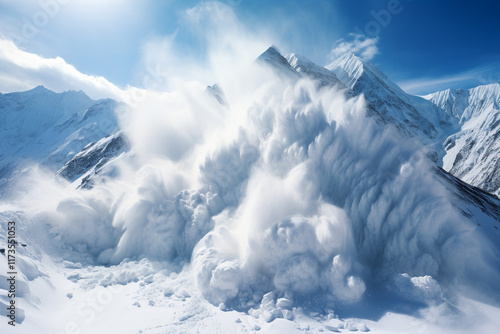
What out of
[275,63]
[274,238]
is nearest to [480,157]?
[275,63]

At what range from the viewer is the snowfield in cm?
1334

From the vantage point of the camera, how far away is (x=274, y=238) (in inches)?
619

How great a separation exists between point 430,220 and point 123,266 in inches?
805

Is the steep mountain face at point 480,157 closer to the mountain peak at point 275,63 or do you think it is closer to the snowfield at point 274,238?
the mountain peak at point 275,63

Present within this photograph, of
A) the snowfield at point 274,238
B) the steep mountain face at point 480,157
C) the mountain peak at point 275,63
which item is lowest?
the snowfield at point 274,238

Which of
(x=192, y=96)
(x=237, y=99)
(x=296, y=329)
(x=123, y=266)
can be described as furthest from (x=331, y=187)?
(x=192, y=96)

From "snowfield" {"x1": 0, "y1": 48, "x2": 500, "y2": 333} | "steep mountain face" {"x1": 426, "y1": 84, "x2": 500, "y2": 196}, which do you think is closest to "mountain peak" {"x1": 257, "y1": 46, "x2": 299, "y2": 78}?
"snowfield" {"x1": 0, "y1": 48, "x2": 500, "y2": 333}

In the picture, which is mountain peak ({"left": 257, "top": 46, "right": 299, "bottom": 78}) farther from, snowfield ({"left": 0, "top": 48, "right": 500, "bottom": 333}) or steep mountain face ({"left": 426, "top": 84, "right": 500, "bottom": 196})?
steep mountain face ({"left": 426, "top": 84, "right": 500, "bottom": 196})

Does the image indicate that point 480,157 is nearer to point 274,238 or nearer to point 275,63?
point 275,63

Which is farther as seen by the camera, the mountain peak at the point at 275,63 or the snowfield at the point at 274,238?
the mountain peak at the point at 275,63

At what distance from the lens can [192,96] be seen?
31.4 m

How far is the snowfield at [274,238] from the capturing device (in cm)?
1334

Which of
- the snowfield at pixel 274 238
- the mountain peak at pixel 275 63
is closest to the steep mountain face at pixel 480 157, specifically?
the mountain peak at pixel 275 63

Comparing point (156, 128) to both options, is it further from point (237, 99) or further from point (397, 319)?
point (397, 319)
